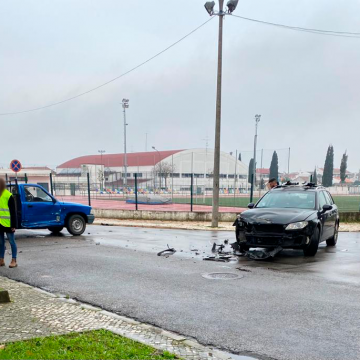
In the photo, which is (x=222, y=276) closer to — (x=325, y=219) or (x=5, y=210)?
(x=325, y=219)

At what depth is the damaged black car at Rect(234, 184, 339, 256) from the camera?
9.75m

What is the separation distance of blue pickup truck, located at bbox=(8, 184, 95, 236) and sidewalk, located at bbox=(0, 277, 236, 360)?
7338 millimetres

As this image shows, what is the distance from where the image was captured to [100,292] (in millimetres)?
7004

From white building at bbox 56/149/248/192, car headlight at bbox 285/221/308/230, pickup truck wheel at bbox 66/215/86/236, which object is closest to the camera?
car headlight at bbox 285/221/308/230

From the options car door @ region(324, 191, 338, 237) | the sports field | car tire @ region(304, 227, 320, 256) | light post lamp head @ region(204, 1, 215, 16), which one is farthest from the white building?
car tire @ region(304, 227, 320, 256)

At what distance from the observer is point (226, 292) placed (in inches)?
273

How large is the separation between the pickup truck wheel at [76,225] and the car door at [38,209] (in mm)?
493

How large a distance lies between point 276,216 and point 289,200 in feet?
5.31

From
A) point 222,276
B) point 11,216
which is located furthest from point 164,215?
point 222,276

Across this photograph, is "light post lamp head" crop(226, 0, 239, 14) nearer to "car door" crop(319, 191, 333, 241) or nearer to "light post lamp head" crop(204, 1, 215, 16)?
"light post lamp head" crop(204, 1, 215, 16)

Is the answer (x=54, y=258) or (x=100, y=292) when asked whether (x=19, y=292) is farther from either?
(x=54, y=258)

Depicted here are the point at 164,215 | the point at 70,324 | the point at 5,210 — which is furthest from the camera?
the point at 164,215

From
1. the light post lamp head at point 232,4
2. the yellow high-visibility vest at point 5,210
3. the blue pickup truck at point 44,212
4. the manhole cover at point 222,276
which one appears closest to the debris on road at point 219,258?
the manhole cover at point 222,276

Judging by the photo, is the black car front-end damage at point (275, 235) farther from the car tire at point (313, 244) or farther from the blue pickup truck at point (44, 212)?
the blue pickup truck at point (44, 212)
